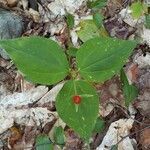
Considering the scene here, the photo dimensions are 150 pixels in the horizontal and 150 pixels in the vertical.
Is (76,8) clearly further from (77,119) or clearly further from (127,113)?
(77,119)

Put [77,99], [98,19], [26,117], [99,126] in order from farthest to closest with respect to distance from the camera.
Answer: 1. [98,19]
2. [26,117]
3. [99,126]
4. [77,99]

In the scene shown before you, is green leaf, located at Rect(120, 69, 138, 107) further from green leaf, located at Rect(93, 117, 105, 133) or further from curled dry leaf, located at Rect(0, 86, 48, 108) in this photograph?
curled dry leaf, located at Rect(0, 86, 48, 108)

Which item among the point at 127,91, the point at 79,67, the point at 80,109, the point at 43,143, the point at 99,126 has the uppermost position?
the point at 79,67

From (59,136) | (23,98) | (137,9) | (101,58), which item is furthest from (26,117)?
(137,9)

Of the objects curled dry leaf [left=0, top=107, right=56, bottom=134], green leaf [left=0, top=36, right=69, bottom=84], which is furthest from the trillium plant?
curled dry leaf [left=0, top=107, right=56, bottom=134]

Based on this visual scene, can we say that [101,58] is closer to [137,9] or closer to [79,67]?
[79,67]

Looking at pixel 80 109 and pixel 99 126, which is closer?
pixel 80 109

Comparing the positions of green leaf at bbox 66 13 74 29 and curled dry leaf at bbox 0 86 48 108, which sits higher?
green leaf at bbox 66 13 74 29
